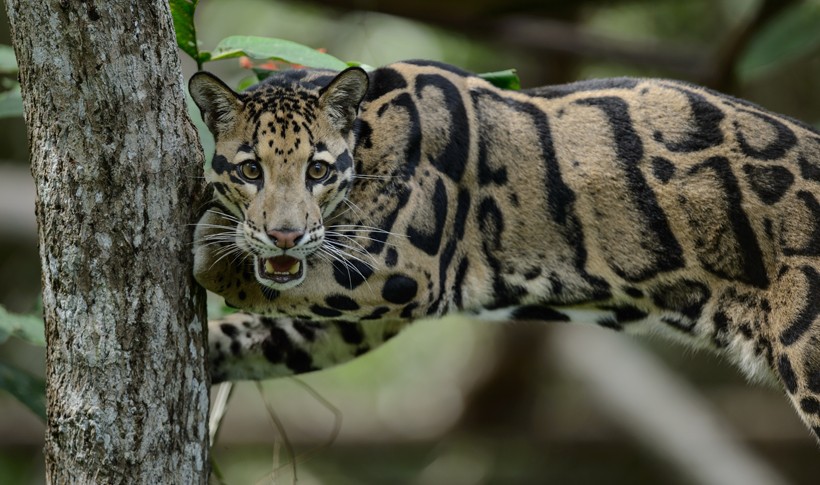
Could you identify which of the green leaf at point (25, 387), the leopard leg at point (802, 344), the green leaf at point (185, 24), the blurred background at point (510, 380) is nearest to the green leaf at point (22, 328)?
the green leaf at point (25, 387)

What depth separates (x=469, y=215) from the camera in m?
5.41

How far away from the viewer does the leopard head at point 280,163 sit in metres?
4.61

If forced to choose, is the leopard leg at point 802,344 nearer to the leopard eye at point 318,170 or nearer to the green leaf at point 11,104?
the leopard eye at point 318,170

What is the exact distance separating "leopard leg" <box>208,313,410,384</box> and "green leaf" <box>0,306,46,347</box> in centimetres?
89

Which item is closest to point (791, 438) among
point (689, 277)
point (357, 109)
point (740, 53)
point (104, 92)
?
point (740, 53)

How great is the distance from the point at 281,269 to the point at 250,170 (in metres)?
0.48

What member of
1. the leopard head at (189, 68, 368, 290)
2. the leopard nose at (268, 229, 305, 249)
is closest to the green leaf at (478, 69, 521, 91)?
the leopard head at (189, 68, 368, 290)

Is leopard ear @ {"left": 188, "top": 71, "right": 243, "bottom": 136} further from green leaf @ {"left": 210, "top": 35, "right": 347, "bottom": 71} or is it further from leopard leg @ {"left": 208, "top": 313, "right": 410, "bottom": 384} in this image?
leopard leg @ {"left": 208, "top": 313, "right": 410, "bottom": 384}

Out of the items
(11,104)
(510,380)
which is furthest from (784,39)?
(11,104)

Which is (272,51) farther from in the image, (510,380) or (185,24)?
(510,380)

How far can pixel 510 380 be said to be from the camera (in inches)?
573

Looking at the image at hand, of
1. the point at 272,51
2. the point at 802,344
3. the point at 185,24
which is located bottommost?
the point at 802,344

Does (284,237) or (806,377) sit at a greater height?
(284,237)

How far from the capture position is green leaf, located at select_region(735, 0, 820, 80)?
9305mm
